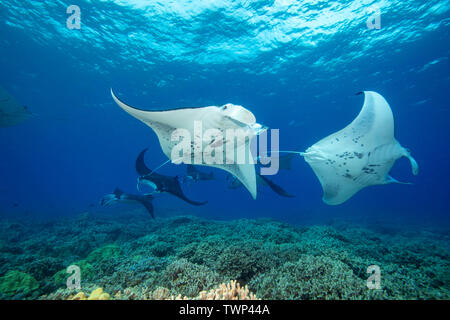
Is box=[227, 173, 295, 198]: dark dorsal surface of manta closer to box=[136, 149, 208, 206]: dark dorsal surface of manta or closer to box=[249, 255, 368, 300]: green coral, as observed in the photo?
box=[136, 149, 208, 206]: dark dorsal surface of manta

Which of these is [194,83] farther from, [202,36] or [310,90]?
[310,90]

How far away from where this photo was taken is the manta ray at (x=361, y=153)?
13.5 ft

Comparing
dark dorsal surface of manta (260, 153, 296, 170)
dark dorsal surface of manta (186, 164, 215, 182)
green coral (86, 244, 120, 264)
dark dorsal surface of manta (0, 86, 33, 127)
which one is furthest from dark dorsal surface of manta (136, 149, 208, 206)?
dark dorsal surface of manta (0, 86, 33, 127)

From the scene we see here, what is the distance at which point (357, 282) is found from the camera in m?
3.00

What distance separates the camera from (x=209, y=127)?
4.08m

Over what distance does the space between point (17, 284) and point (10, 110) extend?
1361 centimetres

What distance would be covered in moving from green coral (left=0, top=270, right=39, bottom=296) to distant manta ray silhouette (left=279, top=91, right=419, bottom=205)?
22.4 feet

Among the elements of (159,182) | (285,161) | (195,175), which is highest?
(285,161)

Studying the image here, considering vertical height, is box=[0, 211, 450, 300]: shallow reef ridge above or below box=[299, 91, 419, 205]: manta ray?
below

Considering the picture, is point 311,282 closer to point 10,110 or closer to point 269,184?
point 269,184

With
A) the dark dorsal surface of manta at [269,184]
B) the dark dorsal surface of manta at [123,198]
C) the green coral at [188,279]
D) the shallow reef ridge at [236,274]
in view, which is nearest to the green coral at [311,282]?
the shallow reef ridge at [236,274]

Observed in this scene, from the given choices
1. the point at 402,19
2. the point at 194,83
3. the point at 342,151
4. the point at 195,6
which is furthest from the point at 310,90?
the point at 342,151

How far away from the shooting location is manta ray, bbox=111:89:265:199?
368 centimetres

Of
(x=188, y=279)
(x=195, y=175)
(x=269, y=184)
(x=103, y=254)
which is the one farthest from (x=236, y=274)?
(x=195, y=175)
